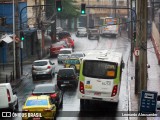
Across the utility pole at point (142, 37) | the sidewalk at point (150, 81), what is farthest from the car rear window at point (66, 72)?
the utility pole at point (142, 37)

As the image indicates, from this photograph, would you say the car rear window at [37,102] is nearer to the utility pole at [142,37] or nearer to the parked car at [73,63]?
the utility pole at [142,37]

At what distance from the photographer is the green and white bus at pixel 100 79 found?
96.1ft

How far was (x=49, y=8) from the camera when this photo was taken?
264 ft

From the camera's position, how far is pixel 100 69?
29.5 m

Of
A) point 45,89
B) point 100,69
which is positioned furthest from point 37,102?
point 100,69

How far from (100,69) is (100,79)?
596 mm

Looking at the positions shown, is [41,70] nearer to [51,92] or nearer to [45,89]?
[45,89]

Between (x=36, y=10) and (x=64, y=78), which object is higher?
(x=36, y=10)

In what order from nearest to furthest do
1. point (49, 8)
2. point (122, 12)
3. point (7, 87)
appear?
1. point (7, 87)
2. point (49, 8)
3. point (122, 12)

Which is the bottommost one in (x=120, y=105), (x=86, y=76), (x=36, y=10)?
(x=120, y=105)

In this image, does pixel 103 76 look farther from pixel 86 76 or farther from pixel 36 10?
pixel 36 10

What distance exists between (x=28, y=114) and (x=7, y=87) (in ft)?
12.8

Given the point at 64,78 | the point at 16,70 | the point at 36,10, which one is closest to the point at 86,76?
the point at 64,78

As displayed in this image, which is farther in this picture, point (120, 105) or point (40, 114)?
point (120, 105)
